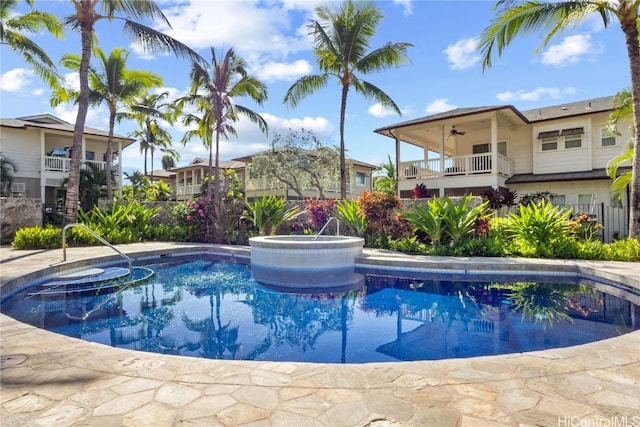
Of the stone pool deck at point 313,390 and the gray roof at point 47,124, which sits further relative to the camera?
the gray roof at point 47,124

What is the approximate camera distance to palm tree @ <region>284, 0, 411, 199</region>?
15.4 m

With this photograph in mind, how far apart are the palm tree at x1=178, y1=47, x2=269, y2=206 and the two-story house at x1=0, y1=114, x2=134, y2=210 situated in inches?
374

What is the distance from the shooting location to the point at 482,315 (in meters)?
6.13

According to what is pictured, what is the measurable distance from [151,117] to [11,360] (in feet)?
102

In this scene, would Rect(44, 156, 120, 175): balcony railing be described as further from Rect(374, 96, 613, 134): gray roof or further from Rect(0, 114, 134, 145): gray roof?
Rect(374, 96, 613, 134): gray roof

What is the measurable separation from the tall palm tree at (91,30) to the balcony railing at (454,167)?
12.0 m

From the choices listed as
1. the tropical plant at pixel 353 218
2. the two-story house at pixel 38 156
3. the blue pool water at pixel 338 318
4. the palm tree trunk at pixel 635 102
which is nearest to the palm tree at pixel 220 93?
the tropical plant at pixel 353 218

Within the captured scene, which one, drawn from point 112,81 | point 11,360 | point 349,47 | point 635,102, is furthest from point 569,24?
point 112,81

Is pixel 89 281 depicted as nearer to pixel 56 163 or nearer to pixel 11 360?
pixel 11 360

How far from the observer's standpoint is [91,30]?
1324cm

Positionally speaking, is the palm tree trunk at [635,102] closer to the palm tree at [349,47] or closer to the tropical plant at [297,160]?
the palm tree at [349,47]

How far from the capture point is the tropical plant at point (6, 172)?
20.3 meters

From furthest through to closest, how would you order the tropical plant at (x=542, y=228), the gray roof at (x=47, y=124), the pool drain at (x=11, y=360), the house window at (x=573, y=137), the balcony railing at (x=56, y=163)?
the balcony railing at (x=56, y=163) < the gray roof at (x=47, y=124) < the house window at (x=573, y=137) < the tropical plant at (x=542, y=228) < the pool drain at (x=11, y=360)

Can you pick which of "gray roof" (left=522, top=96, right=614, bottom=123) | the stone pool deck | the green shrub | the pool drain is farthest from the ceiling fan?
the pool drain
